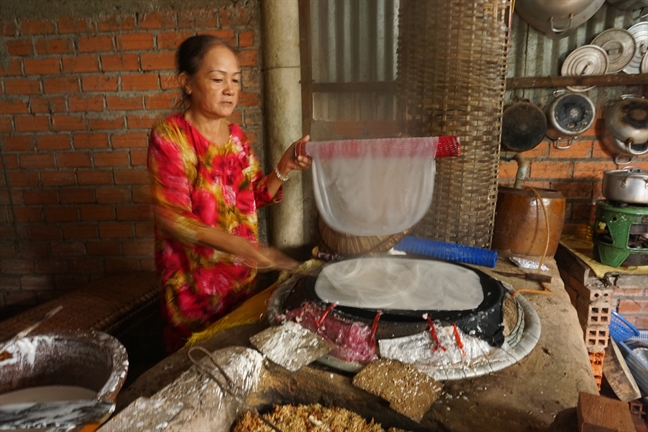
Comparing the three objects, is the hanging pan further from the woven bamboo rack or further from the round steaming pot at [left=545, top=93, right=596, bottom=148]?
the woven bamboo rack

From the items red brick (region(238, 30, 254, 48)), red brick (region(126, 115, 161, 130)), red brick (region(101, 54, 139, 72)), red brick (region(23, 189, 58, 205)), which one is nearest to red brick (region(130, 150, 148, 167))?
A: red brick (region(126, 115, 161, 130))

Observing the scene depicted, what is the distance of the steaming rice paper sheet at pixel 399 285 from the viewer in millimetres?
1433

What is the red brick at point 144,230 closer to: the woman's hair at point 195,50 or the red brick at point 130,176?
the red brick at point 130,176

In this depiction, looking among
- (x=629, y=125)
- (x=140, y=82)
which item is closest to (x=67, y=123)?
(x=140, y=82)

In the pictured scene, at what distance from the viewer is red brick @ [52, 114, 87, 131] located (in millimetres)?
2695

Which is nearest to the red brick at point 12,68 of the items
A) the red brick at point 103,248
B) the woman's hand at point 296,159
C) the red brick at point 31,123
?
the red brick at point 31,123

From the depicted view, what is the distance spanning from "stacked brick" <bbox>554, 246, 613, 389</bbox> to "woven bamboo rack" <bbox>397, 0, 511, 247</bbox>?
650mm

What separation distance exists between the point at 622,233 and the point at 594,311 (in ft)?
1.54

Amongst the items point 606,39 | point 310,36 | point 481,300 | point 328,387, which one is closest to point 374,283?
point 481,300

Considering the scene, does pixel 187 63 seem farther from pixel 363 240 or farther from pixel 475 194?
pixel 475 194

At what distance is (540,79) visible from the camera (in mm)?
2576

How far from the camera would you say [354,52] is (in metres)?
2.64

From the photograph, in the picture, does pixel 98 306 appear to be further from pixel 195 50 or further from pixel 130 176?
pixel 195 50

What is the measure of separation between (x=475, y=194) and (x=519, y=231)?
0.36 meters
